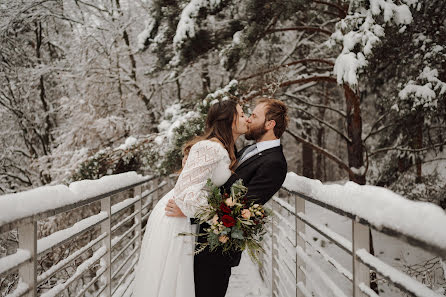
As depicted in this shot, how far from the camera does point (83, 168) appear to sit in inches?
303

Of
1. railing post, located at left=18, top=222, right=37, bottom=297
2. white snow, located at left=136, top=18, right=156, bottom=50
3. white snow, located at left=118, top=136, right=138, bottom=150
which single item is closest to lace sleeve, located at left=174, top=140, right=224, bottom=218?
railing post, located at left=18, top=222, right=37, bottom=297

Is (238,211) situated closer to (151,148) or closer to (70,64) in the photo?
(151,148)

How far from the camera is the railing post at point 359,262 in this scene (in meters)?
1.57

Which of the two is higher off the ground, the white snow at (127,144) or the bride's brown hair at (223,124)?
the bride's brown hair at (223,124)

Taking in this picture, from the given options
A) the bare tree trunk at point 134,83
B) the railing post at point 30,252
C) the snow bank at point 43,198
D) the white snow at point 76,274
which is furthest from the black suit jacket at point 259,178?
the bare tree trunk at point 134,83

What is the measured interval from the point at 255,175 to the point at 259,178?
0.06 metres

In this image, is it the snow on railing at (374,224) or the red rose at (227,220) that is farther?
the red rose at (227,220)

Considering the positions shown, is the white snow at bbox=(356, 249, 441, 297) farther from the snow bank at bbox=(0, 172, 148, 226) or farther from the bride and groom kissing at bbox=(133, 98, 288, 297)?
the snow bank at bbox=(0, 172, 148, 226)

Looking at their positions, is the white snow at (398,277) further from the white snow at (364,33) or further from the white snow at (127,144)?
the white snow at (127,144)

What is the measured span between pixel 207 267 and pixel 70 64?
422 inches

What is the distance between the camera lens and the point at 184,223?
2568mm

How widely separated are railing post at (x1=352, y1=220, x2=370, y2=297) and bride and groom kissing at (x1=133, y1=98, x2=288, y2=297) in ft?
2.65

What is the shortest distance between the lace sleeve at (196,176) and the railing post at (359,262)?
101 centimetres

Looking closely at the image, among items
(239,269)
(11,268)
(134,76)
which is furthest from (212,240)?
(134,76)
